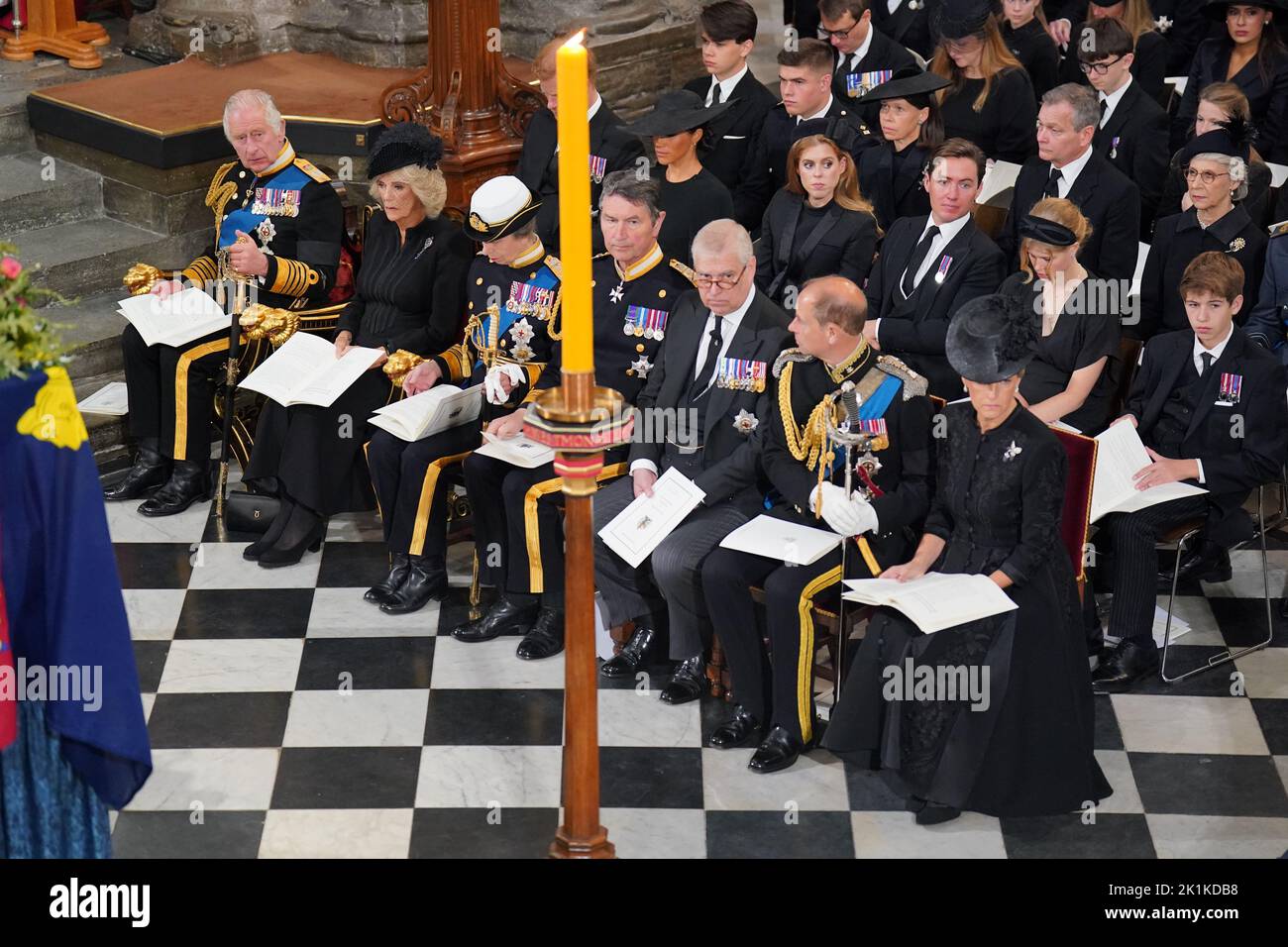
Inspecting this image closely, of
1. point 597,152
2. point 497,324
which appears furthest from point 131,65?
point 497,324

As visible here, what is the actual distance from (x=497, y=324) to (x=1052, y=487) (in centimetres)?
222

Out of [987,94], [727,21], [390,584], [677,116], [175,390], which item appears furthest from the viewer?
[987,94]

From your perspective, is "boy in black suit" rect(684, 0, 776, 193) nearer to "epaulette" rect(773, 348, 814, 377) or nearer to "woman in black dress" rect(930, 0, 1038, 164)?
"woman in black dress" rect(930, 0, 1038, 164)

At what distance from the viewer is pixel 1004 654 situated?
5184 mm

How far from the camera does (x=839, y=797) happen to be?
538cm

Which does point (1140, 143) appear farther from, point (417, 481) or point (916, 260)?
point (417, 481)

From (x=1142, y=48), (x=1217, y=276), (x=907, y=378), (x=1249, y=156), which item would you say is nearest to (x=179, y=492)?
(x=907, y=378)

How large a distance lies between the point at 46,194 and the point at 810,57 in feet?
11.4

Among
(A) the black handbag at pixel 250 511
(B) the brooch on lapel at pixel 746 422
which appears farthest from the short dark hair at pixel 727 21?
(A) the black handbag at pixel 250 511

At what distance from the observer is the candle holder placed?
3.39m

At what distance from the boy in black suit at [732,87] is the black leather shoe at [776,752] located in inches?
120

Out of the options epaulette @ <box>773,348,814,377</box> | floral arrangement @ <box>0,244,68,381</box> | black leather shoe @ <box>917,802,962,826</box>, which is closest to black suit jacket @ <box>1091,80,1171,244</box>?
epaulette @ <box>773,348,814,377</box>

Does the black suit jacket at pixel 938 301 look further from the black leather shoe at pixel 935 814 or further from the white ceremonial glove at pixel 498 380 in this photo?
the black leather shoe at pixel 935 814
